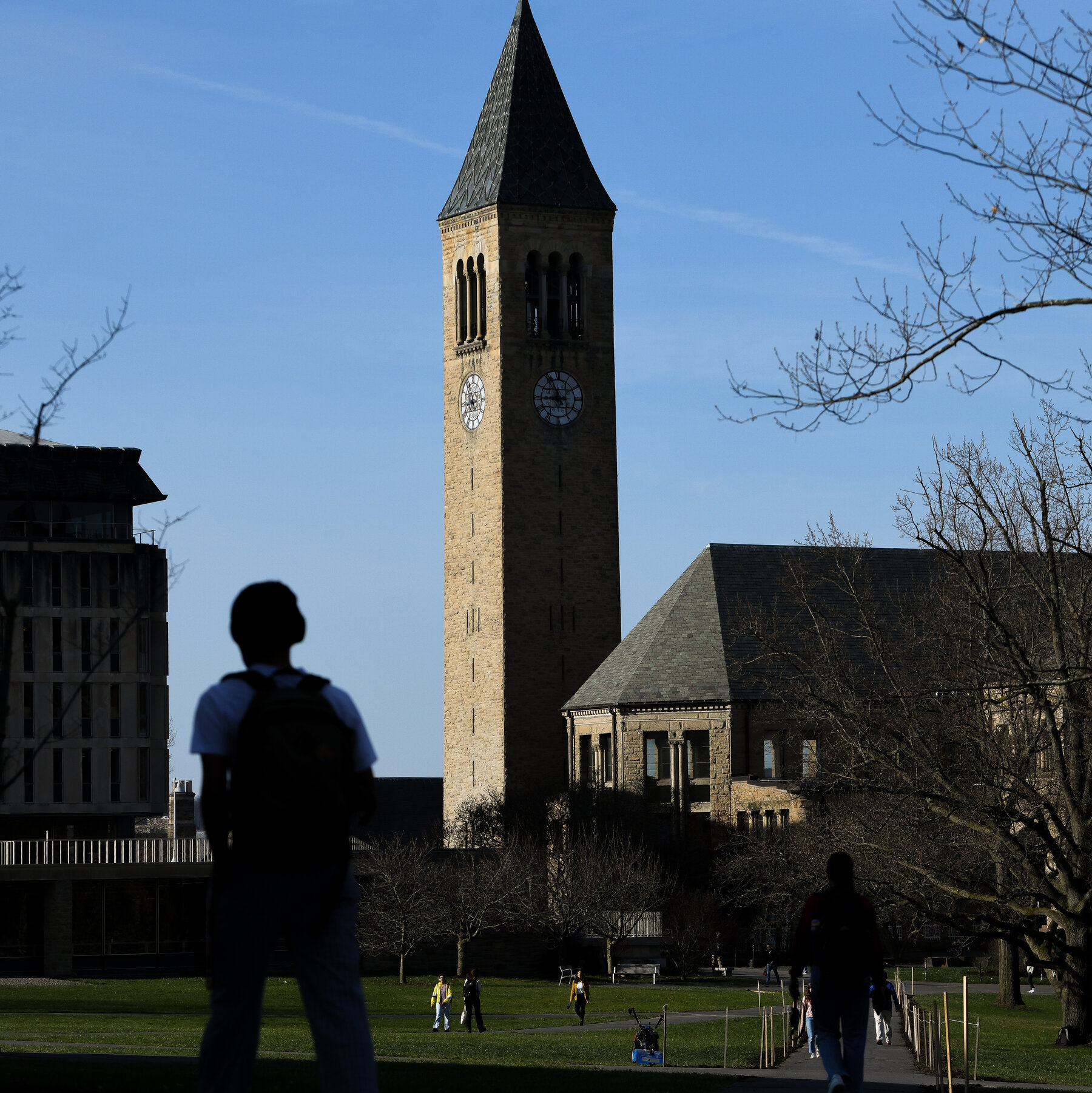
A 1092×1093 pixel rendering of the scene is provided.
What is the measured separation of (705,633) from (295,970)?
77.7 meters

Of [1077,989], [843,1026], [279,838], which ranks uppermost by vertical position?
[279,838]

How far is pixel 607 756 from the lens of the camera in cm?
8419

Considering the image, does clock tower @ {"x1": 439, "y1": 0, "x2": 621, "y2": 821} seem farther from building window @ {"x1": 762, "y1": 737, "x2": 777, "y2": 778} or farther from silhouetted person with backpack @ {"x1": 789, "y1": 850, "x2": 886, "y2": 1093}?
silhouetted person with backpack @ {"x1": 789, "y1": 850, "x2": 886, "y2": 1093}

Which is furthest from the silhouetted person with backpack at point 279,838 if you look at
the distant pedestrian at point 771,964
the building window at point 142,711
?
the building window at point 142,711

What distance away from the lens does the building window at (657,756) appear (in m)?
82.7

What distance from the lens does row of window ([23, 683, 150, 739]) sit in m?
78.6

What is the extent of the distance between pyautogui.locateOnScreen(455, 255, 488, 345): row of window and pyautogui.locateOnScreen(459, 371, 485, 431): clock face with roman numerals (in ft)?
6.13

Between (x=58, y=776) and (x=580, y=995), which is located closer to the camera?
(x=580, y=995)

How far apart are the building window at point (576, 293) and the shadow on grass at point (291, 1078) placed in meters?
72.4

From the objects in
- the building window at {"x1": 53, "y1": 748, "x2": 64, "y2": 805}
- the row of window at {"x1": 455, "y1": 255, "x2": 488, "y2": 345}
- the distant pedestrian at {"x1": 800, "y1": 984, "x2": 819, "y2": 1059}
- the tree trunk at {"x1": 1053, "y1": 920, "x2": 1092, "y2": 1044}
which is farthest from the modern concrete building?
the tree trunk at {"x1": 1053, "y1": 920, "x2": 1092, "y2": 1044}

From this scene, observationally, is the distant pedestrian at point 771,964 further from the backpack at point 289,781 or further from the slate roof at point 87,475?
the backpack at point 289,781

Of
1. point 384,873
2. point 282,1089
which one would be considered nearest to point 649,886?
point 384,873

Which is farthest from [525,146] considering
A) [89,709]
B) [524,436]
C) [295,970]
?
[295,970]

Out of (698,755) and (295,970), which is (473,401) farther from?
(295,970)
